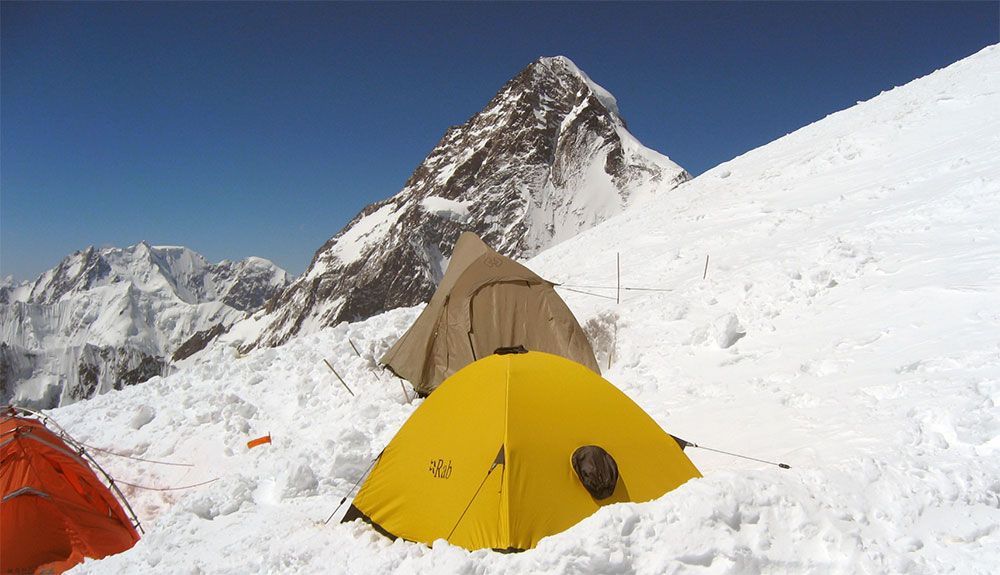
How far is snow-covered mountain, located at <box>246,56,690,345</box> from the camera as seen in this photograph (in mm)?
121875

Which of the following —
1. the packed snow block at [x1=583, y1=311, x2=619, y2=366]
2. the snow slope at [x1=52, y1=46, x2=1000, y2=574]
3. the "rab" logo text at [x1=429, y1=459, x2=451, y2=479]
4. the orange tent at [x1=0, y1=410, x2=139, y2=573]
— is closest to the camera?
the snow slope at [x1=52, y1=46, x2=1000, y2=574]

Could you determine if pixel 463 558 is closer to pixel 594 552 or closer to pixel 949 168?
pixel 594 552

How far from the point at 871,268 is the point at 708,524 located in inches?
272

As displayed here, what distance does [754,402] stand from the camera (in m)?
7.25

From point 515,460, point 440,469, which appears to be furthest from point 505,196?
point 515,460

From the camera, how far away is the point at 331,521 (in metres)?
6.34

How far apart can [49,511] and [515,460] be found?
20.9 ft

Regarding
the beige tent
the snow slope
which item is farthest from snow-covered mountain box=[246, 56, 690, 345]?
the beige tent

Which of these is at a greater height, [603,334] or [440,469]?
[603,334]

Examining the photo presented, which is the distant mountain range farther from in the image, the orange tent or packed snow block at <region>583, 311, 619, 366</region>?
the orange tent

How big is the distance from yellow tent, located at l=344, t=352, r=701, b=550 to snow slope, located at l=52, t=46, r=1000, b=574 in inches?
14.9

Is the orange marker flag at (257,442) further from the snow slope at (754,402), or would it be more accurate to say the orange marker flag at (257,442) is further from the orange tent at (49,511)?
the orange tent at (49,511)

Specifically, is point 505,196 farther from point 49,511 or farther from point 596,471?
point 596,471

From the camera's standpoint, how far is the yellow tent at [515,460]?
4902 millimetres
